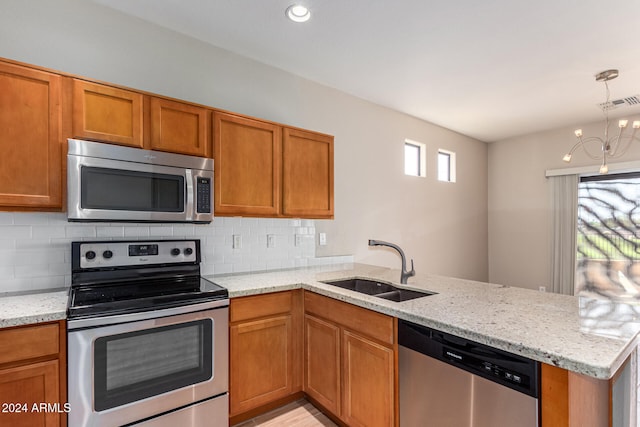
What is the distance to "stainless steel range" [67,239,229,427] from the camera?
4.91 feet

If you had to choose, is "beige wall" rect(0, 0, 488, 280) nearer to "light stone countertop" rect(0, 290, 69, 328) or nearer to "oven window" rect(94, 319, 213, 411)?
"light stone countertop" rect(0, 290, 69, 328)

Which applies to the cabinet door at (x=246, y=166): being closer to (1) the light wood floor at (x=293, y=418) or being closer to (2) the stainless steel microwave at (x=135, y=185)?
(2) the stainless steel microwave at (x=135, y=185)

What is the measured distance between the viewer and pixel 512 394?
1167mm

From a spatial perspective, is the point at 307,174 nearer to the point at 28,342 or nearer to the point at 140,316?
the point at 140,316

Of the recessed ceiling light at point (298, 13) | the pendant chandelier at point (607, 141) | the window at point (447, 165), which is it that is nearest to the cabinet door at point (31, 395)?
the recessed ceiling light at point (298, 13)

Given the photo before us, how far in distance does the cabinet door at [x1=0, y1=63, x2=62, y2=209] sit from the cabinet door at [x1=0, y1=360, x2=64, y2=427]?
0.77 meters

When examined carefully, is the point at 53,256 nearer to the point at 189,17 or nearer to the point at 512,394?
the point at 189,17

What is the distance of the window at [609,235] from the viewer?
400 centimetres

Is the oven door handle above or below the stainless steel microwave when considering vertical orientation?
below

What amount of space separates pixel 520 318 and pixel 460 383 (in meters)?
0.38

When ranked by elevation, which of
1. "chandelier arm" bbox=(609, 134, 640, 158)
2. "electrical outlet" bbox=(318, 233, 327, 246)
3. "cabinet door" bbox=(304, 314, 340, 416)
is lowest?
"cabinet door" bbox=(304, 314, 340, 416)

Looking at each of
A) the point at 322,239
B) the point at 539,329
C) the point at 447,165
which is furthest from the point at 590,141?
the point at 539,329

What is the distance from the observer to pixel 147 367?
65.1 inches

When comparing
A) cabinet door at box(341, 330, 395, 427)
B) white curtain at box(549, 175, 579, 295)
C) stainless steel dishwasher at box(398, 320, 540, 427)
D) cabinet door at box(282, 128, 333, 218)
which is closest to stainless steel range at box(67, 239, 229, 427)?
cabinet door at box(341, 330, 395, 427)
